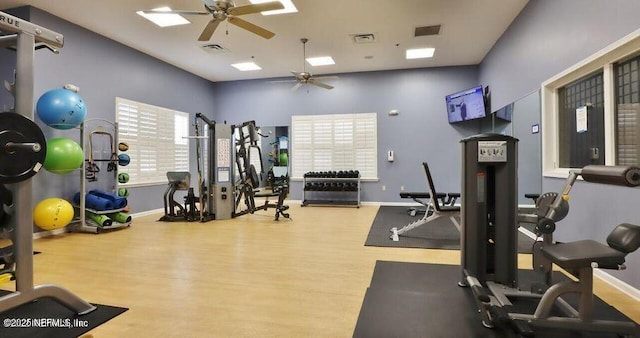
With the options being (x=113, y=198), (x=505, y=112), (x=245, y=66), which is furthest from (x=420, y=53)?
(x=113, y=198)

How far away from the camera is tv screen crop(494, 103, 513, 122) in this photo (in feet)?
17.9

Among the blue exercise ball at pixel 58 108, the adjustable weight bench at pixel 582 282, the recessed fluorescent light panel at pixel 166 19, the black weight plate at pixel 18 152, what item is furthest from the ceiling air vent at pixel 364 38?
the black weight plate at pixel 18 152

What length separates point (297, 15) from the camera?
489 centimetres

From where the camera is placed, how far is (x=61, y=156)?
13.5ft

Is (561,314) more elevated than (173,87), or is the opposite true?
(173,87)

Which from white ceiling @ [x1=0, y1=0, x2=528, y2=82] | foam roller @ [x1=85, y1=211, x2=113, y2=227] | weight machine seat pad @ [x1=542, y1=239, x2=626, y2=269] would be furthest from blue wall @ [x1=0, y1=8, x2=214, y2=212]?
weight machine seat pad @ [x1=542, y1=239, x2=626, y2=269]

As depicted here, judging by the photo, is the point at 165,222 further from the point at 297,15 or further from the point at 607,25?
the point at 607,25

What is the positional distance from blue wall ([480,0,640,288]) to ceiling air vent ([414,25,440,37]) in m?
1.14

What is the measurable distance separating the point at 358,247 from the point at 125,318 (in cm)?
257

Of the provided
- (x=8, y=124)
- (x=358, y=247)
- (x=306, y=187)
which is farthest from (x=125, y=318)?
(x=306, y=187)

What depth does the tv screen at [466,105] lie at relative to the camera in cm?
672

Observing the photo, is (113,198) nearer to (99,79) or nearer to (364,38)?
(99,79)

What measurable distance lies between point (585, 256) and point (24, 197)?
3367mm

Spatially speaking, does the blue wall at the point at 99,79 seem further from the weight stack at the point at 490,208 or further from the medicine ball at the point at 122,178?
the weight stack at the point at 490,208
